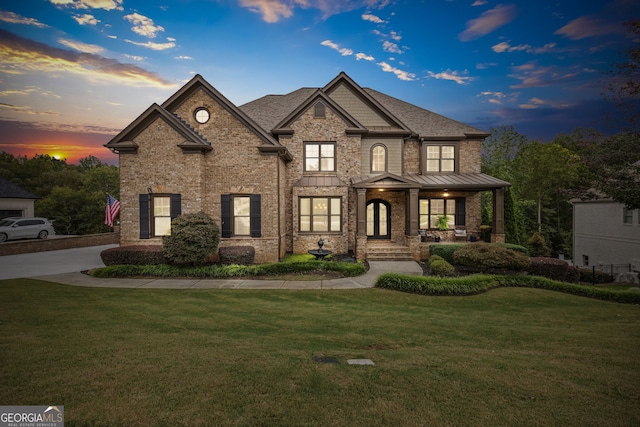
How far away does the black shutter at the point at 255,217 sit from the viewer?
1558 cm

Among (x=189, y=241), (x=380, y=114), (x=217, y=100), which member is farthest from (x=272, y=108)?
(x=189, y=241)

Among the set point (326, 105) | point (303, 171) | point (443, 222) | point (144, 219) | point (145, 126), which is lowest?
point (443, 222)

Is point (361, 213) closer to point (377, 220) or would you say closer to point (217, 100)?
point (377, 220)

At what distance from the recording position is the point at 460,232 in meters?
19.1

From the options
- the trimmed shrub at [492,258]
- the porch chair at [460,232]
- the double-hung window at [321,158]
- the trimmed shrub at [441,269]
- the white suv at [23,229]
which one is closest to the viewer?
the trimmed shrub at [441,269]

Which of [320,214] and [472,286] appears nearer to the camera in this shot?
[472,286]

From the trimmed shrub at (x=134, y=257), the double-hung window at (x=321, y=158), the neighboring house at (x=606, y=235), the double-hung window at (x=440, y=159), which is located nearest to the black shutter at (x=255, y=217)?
the double-hung window at (x=321, y=158)

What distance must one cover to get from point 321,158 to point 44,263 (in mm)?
15939

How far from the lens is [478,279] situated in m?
11.9

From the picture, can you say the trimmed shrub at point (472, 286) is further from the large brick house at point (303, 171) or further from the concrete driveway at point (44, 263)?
the concrete driveway at point (44, 263)

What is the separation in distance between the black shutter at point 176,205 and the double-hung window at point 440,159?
15.4m

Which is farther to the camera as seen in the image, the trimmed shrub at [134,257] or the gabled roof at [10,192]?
the gabled roof at [10,192]

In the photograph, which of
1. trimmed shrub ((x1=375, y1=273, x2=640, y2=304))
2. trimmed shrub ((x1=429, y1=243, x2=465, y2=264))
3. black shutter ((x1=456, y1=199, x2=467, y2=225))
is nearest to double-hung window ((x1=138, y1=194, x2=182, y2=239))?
trimmed shrub ((x1=375, y1=273, x2=640, y2=304))

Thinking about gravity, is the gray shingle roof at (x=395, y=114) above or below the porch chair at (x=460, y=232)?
above
